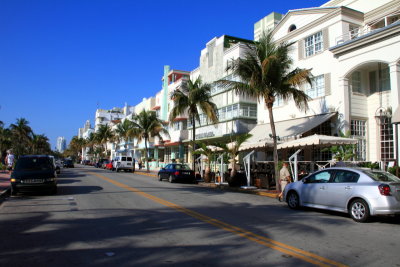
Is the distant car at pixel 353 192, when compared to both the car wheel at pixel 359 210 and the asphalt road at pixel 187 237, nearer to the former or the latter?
the car wheel at pixel 359 210

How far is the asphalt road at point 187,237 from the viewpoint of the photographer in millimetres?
5445

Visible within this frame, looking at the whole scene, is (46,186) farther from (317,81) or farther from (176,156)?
(176,156)

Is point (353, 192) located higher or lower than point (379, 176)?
lower

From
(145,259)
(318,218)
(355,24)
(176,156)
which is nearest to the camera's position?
(145,259)

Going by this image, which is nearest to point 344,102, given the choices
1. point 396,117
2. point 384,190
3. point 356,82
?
point 356,82

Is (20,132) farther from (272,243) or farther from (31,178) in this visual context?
(272,243)

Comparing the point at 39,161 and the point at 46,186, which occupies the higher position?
the point at 39,161

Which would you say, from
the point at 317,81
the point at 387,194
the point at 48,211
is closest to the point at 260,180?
the point at 317,81

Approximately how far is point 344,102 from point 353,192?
464 inches

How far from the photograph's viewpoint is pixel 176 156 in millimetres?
45625

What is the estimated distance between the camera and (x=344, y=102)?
1970 centimetres

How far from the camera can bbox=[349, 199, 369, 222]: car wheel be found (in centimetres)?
892

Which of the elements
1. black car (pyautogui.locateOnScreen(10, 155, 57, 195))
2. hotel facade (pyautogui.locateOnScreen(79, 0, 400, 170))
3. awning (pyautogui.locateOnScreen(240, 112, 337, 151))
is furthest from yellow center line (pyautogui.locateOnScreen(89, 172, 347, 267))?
hotel facade (pyautogui.locateOnScreen(79, 0, 400, 170))

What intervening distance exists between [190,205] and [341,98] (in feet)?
42.4
